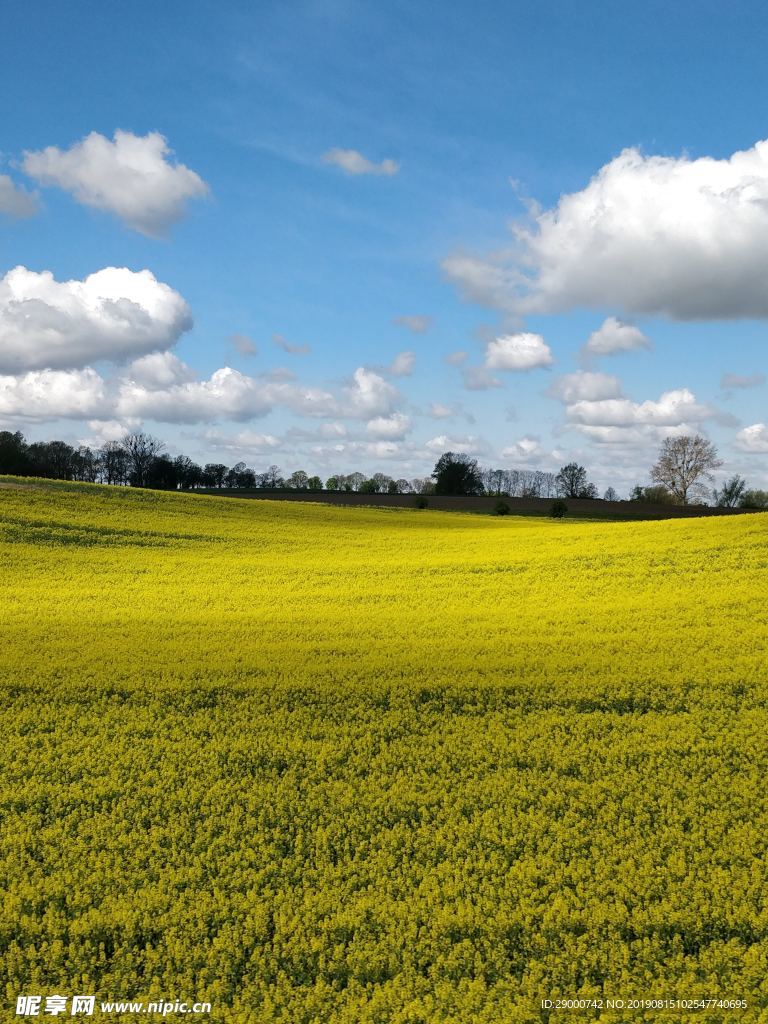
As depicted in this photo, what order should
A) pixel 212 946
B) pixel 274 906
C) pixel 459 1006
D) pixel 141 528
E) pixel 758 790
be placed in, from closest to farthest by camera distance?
pixel 459 1006 → pixel 212 946 → pixel 274 906 → pixel 758 790 → pixel 141 528

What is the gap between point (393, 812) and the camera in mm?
6734

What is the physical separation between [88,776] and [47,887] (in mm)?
1886

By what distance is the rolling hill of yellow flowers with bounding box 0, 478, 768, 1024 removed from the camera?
4934mm

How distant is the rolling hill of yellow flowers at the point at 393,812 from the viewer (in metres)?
4.93

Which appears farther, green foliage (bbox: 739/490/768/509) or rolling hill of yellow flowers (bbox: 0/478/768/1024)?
green foliage (bbox: 739/490/768/509)

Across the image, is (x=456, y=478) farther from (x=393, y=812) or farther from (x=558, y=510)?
(x=393, y=812)

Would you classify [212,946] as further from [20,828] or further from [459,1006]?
[20,828]

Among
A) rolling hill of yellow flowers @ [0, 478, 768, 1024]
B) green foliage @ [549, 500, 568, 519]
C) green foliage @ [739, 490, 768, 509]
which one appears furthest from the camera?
green foliage @ [739, 490, 768, 509]

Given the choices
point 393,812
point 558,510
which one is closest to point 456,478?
point 558,510

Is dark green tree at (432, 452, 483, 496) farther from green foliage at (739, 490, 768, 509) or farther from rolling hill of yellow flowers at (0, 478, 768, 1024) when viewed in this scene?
rolling hill of yellow flowers at (0, 478, 768, 1024)

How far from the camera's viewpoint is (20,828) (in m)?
6.62

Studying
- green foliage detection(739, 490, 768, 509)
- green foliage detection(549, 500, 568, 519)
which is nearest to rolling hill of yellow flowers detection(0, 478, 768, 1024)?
green foliage detection(549, 500, 568, 519)

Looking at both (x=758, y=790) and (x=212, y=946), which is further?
(x=758, y=790)

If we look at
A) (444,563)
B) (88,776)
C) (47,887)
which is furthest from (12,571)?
(47,887)
